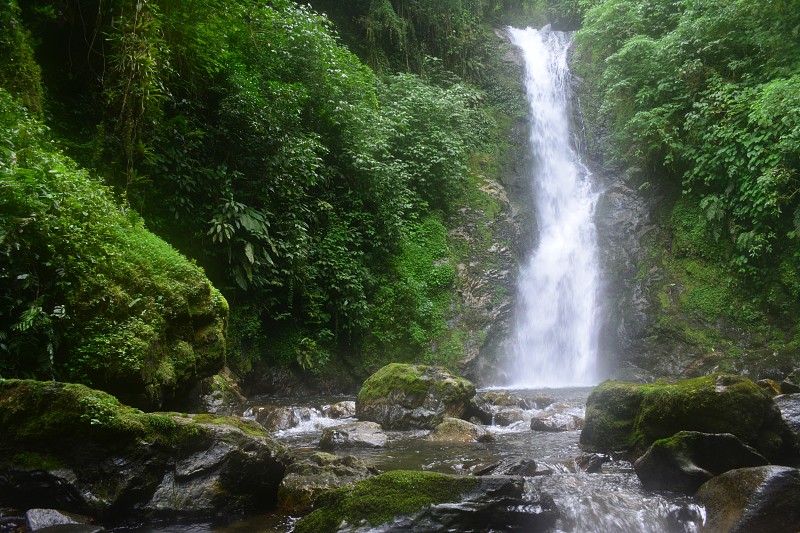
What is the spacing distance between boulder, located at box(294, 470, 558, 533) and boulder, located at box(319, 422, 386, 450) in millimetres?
2834

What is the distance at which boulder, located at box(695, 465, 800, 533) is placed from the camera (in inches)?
148

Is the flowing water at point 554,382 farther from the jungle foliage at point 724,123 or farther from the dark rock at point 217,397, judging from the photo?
the jungle foliage at point 724,123

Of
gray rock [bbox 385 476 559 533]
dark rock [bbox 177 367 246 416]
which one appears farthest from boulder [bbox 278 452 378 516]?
dark rock [bbox 177 367 246 416]

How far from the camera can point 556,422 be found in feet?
26.2

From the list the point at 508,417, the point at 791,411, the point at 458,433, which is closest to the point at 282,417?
the point at 458,433

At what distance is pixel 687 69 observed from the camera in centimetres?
1320

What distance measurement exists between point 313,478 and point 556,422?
467 centimetres

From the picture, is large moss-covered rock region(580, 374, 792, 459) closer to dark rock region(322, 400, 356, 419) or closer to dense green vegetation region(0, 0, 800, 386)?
dark rock region(322, 400, 356, 419)

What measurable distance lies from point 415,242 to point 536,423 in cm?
686

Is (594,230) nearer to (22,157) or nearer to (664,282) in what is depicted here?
(664,282)

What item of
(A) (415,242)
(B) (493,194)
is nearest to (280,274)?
(A) (415,242)

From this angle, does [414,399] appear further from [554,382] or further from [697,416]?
[554,382]

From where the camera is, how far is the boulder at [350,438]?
6.86 m

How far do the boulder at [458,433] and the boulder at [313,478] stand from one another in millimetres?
2264
